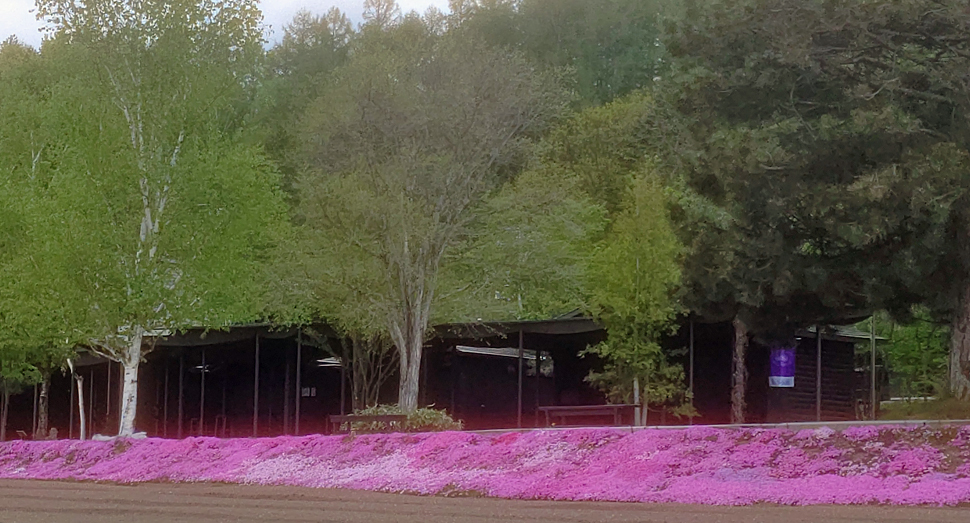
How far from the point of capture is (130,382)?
2606 cm

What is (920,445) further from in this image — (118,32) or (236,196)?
(118,32)

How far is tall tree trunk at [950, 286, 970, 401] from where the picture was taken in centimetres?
1753

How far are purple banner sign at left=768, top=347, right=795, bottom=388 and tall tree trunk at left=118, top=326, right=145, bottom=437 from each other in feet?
44.1

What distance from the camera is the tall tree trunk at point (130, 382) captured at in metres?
25.6

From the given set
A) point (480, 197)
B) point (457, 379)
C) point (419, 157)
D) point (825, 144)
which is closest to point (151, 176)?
point (419, 157)

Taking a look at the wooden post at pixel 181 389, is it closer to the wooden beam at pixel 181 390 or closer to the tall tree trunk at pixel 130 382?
the wooden beam at pixel 181 390

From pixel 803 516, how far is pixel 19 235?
2242 centimetres

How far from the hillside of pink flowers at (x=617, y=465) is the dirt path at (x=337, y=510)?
0.54 meters

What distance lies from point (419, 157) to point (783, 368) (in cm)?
871

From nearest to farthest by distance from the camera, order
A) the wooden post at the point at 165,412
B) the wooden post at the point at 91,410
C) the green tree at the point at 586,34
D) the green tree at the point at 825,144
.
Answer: the green tree at the point at 825,144 → the wooden post at the point at 165,412 → the wooden post at the point at 91,410 → the green tree at the point at 586,34

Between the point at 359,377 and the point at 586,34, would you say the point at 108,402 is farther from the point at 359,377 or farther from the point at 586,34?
the point at 586,34

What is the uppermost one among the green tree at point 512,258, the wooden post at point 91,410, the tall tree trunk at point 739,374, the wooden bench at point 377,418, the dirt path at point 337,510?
the green tree at point 512,258

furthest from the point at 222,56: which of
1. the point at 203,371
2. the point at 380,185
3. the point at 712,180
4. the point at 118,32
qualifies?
the point at 712,180

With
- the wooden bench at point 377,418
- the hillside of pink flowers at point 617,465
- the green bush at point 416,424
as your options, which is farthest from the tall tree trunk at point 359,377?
the hillside of pink flowers at point 617,465
